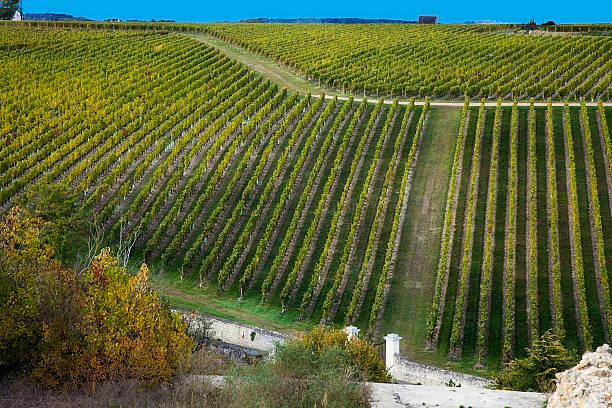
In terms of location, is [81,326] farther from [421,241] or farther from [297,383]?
[421,241]

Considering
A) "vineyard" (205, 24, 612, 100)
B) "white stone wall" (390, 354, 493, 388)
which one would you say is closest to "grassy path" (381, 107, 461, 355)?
"white stone wall" (390, 354, 493, 388)

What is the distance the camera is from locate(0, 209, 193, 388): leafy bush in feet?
74.0

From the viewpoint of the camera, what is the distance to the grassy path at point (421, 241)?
1356 inches

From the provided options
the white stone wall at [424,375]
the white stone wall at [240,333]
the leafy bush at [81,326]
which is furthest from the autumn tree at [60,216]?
the white stone wall at [424,375]

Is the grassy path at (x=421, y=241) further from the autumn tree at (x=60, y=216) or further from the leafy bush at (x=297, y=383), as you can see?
the autumn tree at (x=60, y=216)

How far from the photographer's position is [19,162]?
161ft

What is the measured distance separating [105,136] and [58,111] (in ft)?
21.6

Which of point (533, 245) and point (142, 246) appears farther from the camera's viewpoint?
point (142, 246)

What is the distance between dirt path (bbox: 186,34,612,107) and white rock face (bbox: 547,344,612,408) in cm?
3882

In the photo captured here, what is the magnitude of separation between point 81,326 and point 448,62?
50721 mm

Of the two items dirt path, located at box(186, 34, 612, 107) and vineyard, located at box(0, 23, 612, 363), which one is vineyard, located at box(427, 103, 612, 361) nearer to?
vineyard, located at box(0, 23, 612, 363)

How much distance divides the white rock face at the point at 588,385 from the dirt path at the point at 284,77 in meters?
38.8

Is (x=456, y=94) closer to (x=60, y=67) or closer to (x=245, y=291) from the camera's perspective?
(x=245, y=291)

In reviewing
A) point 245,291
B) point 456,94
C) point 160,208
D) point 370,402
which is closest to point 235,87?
point 456,94
